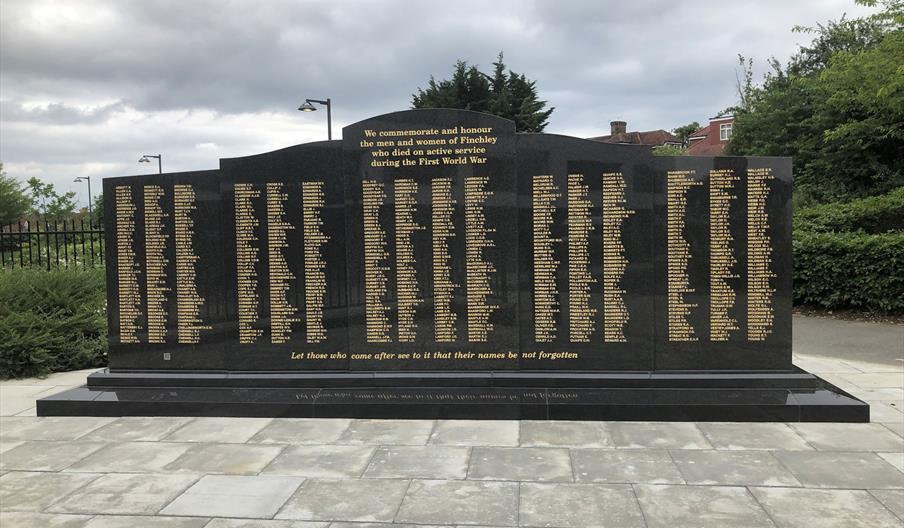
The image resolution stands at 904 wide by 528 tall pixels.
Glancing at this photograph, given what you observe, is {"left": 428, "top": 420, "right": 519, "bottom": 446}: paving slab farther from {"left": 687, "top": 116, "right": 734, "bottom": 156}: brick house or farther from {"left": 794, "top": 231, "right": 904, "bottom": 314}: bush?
{"left": 687, "top": 116, "right": 734, "bottom": 156}: brick house

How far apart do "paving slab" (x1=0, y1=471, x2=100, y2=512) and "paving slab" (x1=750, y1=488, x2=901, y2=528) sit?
520cm

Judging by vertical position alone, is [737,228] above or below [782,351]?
above

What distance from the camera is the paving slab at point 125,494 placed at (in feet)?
14.8

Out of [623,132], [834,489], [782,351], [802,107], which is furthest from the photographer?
[623,132]

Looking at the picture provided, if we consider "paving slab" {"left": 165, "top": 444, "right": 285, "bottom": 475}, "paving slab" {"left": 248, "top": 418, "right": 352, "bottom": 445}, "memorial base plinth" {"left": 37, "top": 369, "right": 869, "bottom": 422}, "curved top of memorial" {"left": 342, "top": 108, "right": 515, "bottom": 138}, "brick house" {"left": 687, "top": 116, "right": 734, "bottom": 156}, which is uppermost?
"brick house" {"left": 687, "top": 116, "right": 734, "bottom": 156}

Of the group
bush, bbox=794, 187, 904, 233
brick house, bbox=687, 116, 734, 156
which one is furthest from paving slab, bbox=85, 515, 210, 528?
brick house, bbox=687, 116, 734, 156

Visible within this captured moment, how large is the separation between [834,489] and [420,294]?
427cm

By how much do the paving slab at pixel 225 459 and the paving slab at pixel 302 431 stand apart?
0.70 feet

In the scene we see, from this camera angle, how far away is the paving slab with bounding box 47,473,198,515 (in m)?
4.50

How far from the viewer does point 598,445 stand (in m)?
5.69

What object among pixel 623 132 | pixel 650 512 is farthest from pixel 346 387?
pixel 623 132

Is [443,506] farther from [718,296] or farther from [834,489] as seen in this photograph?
[718,296]

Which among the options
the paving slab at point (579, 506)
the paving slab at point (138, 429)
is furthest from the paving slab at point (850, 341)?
the paving slab at point (138, 429)

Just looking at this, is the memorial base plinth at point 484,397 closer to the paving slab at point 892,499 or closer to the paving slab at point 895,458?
the paving slab at point 895,458
